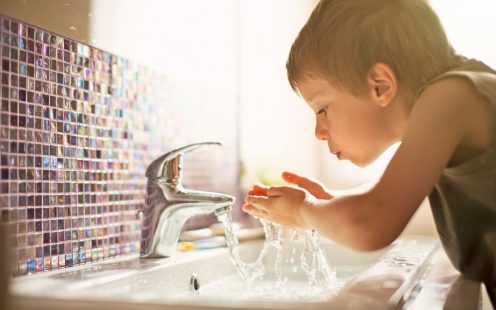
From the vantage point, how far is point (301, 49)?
95cm

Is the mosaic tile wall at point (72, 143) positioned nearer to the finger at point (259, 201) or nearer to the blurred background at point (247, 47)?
the blurred background at point (247, 47)

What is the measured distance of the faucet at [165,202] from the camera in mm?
→ 1096

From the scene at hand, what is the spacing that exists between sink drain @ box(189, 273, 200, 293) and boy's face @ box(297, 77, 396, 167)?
0.32 metres

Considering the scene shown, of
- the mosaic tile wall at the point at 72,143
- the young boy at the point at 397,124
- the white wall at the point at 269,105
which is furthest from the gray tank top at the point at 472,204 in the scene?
the white wall at the point at 269,105

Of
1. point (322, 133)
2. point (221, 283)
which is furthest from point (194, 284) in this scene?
point (322, 133)

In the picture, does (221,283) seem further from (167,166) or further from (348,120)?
(348,120)

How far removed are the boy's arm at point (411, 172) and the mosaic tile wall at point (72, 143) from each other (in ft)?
1.27

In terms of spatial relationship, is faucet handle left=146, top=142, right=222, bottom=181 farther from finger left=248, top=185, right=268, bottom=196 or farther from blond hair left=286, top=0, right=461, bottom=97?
blond hair left=286, top=0, right=461, bottom=97

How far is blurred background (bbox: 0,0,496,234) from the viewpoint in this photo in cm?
110

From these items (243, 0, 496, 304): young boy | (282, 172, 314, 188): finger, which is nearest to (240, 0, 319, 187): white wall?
(282, 172, 314, 188): finger

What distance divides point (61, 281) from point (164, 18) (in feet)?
2.29

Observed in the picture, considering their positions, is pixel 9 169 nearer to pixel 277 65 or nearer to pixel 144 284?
pixel 144 284

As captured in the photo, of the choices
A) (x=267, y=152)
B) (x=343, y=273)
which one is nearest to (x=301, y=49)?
(x=343, y=273)

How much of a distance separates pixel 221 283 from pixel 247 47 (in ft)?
2.61
